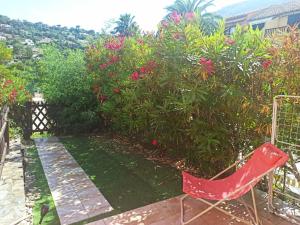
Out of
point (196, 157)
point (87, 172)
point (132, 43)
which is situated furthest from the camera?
point (132, 43)

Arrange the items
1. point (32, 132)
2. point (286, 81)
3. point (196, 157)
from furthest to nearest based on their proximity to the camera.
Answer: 1. point (32, 132)
2. point (196, 157)
3. point (286, 81)

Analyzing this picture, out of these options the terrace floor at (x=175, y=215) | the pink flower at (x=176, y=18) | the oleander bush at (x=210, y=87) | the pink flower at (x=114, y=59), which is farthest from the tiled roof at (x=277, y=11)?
the terrace floor at (x=175, y=215)

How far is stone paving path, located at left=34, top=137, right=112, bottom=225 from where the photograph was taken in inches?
159

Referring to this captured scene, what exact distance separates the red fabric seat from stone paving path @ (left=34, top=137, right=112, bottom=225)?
1389 millimetres

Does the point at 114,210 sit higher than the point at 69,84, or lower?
lower

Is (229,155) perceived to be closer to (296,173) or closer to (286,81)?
(296,173)

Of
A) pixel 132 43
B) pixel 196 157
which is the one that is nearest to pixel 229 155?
pixel 196 157

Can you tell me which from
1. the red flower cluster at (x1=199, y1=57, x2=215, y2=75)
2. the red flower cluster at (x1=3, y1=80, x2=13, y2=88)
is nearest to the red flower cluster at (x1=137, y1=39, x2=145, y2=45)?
the red flower cluster at (x1=199, y1=57, x2=215, y2=75)

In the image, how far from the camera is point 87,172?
18.7 feet

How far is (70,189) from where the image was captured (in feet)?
15.9

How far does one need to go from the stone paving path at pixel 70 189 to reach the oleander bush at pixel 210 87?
6.02 feet

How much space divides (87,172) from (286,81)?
405cm

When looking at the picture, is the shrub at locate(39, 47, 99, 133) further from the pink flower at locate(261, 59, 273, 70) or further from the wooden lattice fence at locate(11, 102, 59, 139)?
the pink flower at locate(261, 59, 273, 70)

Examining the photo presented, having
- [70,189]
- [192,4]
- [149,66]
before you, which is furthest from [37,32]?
[70,189]
